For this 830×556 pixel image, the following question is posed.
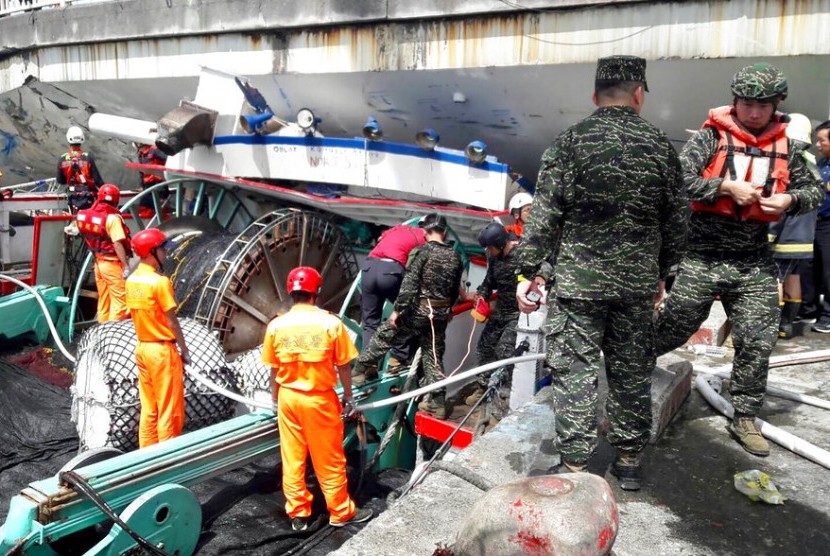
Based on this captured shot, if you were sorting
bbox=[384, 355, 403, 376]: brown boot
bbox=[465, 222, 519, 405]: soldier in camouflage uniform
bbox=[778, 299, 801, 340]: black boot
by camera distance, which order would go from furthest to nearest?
bbox=[384, 355, 403, 376]: brown boot, bbox=[465, 222, 519, 405]: soldier in camouflage uniform, bbox=[778, 299, 801, 340]: black boot

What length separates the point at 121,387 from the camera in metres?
5.66

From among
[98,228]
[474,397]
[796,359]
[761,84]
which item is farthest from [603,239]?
[98,228]

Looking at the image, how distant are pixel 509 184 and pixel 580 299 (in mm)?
4485

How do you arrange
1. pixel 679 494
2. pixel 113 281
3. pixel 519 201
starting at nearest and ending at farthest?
1. pixel 679 494
2. pixel 519 201
3. pixel 113 281

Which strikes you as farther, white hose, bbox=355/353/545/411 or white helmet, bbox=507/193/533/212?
white helmet, bbox=507/193/533/212

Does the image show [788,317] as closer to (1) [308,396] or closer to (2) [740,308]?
(2) [740,308]

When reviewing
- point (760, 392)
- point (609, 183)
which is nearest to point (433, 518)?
Answer: point (609, 183)

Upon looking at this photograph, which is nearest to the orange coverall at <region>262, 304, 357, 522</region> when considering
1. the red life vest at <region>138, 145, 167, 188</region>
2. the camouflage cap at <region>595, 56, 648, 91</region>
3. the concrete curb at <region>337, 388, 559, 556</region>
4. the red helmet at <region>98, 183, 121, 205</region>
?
the concrete curb at <region>337, 388, 559, 556</region>

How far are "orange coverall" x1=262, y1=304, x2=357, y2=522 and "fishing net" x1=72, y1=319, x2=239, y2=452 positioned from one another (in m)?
1.50

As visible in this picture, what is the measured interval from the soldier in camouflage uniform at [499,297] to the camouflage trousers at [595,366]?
2645mm

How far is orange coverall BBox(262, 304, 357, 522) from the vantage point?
14.6 ft

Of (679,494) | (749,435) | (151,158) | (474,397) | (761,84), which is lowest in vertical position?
(474,397)

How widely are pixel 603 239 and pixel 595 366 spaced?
0.52 m

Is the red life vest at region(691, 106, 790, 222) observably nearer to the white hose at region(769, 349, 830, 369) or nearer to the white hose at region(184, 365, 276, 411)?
the white hose at region(769, 349, 830, 369)
